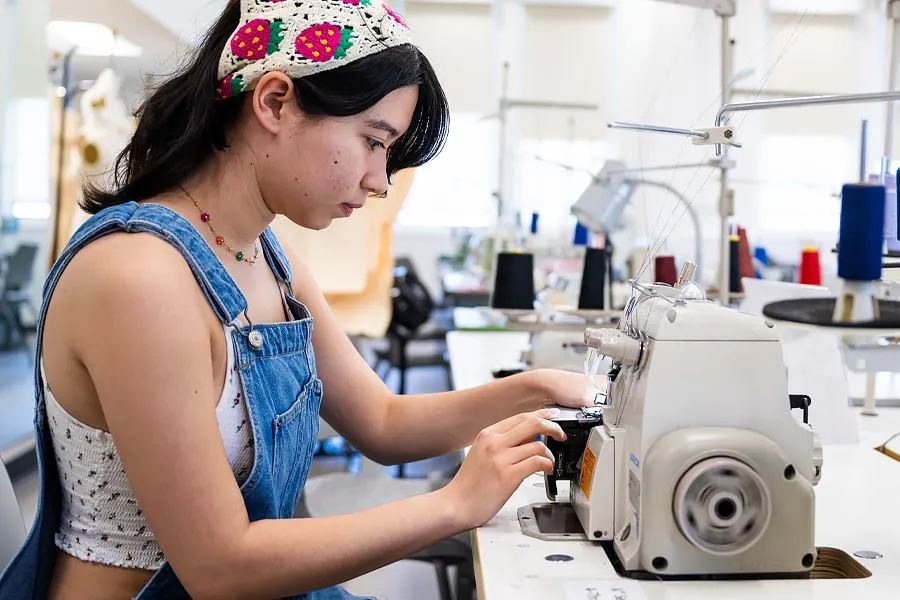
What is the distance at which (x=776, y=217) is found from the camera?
275 inches

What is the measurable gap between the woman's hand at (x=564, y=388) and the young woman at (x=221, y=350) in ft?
0.54

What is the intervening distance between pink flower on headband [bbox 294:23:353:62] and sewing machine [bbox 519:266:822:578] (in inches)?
17.4

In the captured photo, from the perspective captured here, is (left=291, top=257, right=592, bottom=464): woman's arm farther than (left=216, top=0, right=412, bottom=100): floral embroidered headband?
Yes

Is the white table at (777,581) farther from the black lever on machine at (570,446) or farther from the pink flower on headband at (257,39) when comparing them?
the pink flower on headband at (257,39)

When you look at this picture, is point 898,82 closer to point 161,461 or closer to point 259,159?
point 259,159

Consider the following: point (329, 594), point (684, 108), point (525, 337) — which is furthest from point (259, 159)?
point (525, 337)

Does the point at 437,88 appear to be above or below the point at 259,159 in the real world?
above

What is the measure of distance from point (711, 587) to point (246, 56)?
0.75m

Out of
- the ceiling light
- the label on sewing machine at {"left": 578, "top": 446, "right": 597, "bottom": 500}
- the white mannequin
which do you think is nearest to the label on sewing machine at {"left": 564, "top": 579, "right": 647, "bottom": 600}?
the label on sewing machine at {"left": 578, "top": 446, "right": 597, "bottom": 500}

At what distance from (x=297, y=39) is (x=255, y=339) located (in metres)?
0.33

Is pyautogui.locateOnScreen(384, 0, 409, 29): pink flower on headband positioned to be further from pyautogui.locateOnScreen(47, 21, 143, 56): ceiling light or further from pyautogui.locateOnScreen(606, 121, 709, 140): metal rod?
pyautogui.locateOnScreen(47, 21, 143, 56): ceiling light

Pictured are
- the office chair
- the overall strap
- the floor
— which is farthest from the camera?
the floor

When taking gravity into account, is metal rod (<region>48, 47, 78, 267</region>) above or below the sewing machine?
above

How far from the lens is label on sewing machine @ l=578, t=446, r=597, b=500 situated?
92 cm
